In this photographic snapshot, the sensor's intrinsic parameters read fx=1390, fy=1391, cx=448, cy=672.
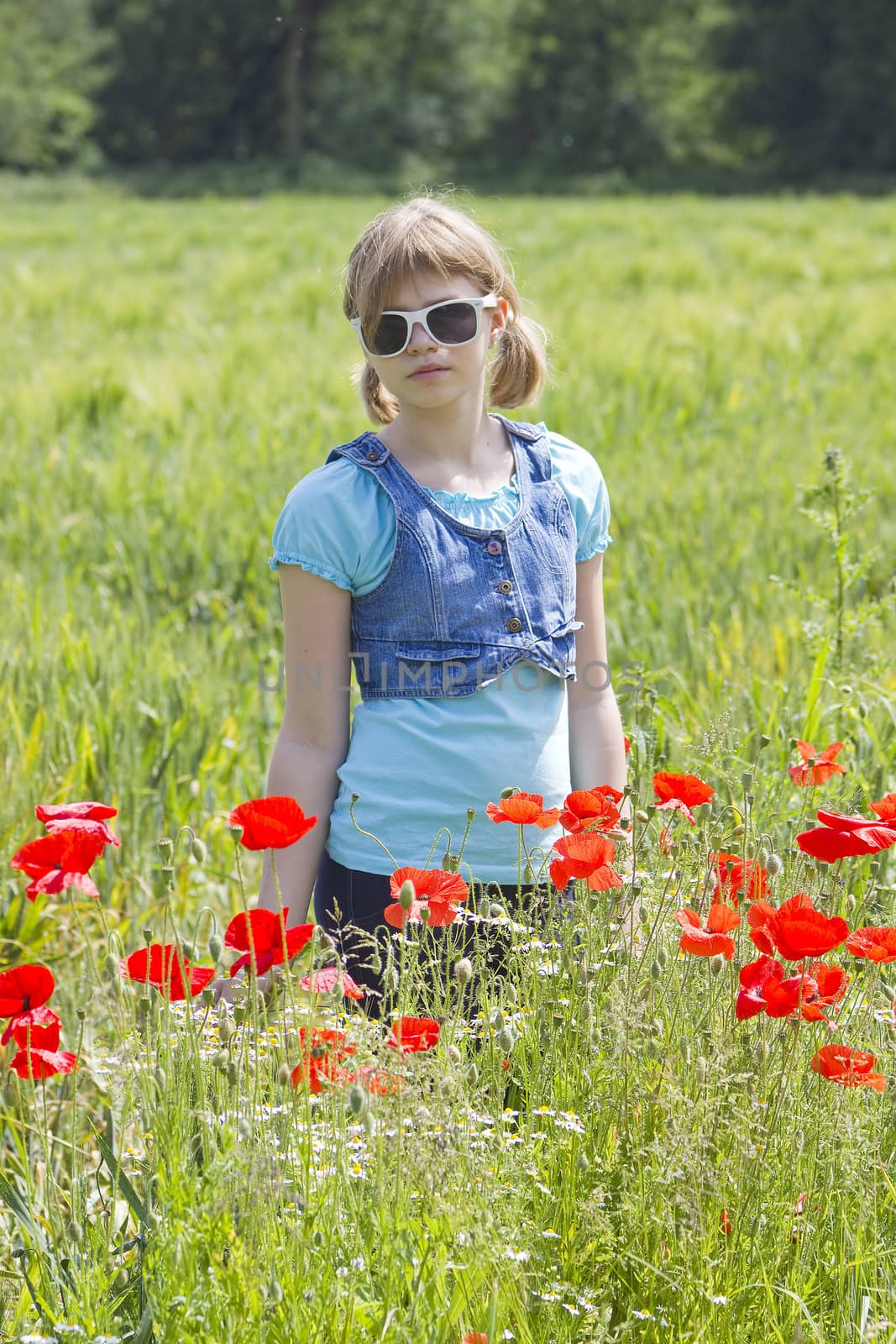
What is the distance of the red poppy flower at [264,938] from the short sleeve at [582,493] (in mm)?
795

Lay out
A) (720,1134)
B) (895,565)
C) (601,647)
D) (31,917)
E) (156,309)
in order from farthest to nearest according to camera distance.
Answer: (156,309), (895,565), (31,917), (601,647), (720,1134)

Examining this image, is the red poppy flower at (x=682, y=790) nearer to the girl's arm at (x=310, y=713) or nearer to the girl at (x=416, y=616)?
the girl at (x=416, y=616)

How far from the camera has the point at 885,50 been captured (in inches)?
1341

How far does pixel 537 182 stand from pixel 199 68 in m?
13.5

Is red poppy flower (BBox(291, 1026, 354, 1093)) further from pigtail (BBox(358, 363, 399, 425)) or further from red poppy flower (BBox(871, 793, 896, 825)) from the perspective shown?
pigtail (BBox(358, 363, 399, 425))

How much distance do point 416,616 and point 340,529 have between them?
14 centimetres

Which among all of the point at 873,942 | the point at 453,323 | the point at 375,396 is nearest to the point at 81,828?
the point at 873,942

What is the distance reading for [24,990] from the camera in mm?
1273

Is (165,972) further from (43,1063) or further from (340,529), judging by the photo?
(340,529)

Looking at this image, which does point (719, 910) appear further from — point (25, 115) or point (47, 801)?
point (25, 115)

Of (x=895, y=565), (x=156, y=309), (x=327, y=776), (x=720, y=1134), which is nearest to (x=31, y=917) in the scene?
(x=327, y=776)

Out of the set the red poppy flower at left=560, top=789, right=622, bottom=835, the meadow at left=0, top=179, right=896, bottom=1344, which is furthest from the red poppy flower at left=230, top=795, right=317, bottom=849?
the red poppy flower at left=560, top=789, right=622, bottom=835

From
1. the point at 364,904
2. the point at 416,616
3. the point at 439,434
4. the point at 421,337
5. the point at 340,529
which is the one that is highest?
the point at 421,337

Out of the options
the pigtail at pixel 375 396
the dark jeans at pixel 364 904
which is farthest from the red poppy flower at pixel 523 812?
the pigtail at pixel 375 396
